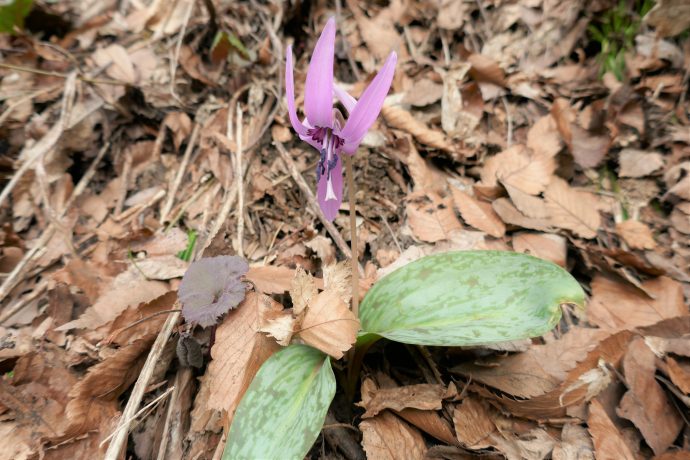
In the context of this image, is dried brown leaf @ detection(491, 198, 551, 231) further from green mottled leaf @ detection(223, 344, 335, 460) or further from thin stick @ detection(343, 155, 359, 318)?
green mottled leaf @ detection(223, 344, 335, 460)

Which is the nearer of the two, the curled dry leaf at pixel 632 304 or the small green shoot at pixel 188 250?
the curled dry leaf at pixel 632 304

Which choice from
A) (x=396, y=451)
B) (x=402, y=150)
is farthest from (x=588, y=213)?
(x=396, y=451)

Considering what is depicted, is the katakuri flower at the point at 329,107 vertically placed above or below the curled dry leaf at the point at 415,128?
above

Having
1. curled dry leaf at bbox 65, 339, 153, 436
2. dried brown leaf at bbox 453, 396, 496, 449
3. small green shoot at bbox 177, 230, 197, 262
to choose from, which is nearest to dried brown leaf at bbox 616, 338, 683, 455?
dried brown leaf at bbox 453, 396, 496, 449

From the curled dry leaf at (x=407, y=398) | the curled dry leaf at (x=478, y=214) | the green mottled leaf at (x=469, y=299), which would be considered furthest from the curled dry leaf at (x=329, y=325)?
the curled dry leaf at (x=478, y=214)

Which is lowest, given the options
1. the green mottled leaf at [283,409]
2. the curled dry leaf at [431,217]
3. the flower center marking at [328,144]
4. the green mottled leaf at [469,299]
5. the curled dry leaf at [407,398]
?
the curled dry leaf at [407,398]

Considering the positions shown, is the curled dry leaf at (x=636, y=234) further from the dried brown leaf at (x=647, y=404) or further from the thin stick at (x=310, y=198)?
the thin stick at (x=310, y=198)
